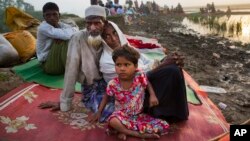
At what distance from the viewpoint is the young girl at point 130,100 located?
2.89 m

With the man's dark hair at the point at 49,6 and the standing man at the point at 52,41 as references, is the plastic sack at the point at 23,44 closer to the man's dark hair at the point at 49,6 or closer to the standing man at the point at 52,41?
the standing man at the point at 52,41

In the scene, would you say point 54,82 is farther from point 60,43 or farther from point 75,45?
point 75,45

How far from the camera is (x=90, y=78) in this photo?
346 cm

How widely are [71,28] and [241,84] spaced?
3545 mm

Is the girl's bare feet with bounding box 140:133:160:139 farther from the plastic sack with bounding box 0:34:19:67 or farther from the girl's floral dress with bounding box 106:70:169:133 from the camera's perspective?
the plastic sack with bounding box 0:34:19:67

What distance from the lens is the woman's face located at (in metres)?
3.38

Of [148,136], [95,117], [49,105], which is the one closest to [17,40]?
[49,105]

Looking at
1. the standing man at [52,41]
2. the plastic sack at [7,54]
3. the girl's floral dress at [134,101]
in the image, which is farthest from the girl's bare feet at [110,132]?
the plastic sack at [7,54]

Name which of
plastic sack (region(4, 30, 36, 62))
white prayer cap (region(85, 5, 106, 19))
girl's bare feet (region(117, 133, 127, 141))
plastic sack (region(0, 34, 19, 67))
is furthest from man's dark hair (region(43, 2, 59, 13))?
girl's bare feet (region(117, 133, 127, 141))

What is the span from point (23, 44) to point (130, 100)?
10.2 feet

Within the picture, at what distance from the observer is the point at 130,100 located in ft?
10.00

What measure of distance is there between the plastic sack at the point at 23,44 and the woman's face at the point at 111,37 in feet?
8.33

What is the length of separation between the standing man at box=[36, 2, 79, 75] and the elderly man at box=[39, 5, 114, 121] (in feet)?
3.40

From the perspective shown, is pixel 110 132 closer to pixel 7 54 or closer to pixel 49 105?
pixel 49 105
